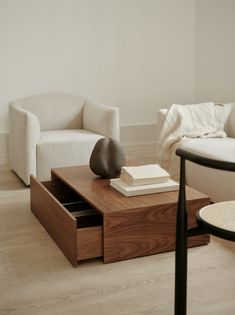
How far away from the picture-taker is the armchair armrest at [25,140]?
153 inches

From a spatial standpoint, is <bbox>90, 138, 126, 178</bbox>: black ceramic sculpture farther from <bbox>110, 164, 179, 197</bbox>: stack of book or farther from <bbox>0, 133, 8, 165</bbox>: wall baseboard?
<bbox>0, 133, 8, 165</bbox>: wall baseboard

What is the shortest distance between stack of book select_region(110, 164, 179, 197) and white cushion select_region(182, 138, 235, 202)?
464mm

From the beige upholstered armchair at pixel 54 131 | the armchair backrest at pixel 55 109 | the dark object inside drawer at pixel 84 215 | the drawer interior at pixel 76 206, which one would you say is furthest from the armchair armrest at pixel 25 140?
the dark object inside drawer at pixel 84 215

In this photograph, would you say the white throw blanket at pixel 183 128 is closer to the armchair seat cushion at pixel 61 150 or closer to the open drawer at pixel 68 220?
the armchair seat cushion at pixel 61 150

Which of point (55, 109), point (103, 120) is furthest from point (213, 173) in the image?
point (55, 109)

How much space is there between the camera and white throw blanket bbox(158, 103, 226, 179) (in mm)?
3936

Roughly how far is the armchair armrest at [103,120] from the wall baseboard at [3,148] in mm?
891

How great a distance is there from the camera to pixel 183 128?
399cm

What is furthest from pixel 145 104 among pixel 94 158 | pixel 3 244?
pixel 3 244

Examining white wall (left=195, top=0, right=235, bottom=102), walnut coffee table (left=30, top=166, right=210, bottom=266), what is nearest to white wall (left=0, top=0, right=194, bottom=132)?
white wall (left=195, top=0, right=235, bottom=102)

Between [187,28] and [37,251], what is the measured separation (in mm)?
3533

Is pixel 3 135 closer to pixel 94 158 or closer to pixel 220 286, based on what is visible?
pixel 94 158

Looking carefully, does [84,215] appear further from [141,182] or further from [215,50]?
[215,50]

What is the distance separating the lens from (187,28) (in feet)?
18.1
